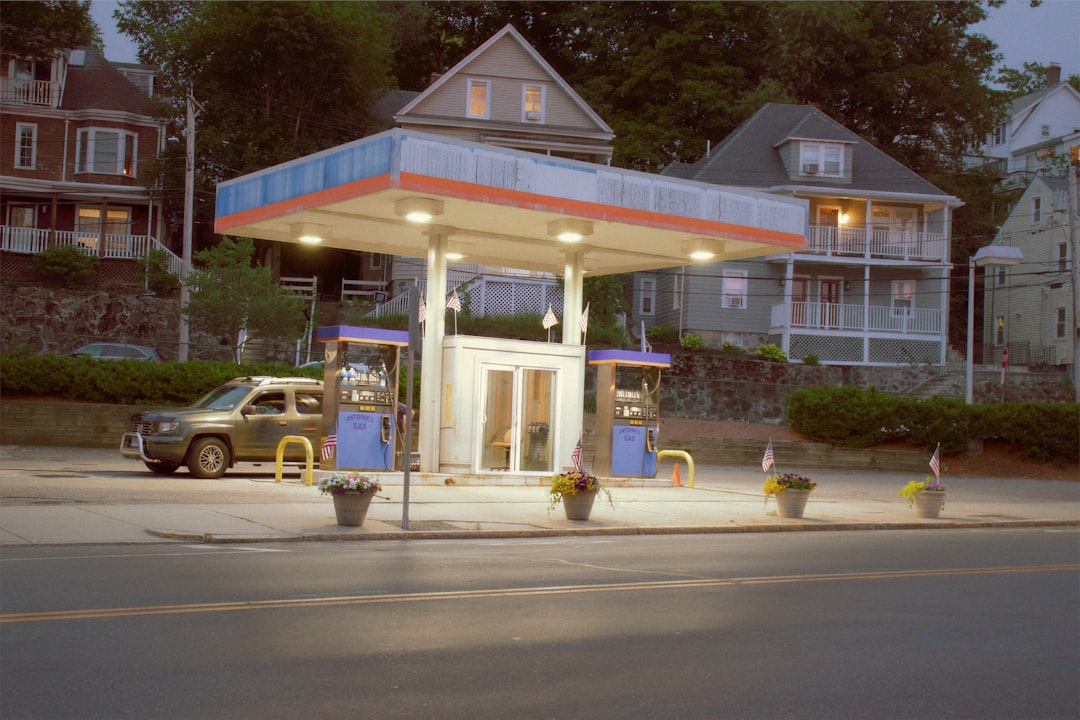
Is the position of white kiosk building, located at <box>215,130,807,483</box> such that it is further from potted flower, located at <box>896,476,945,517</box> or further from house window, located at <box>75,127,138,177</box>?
house window, located at <box>75,127,138,177</box>

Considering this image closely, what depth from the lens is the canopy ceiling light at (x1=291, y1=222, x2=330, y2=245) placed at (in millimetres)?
24030

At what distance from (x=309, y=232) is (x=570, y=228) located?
557cm

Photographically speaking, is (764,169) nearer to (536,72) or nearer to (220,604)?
(536,72)

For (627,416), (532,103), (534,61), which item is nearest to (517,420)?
(627,416)

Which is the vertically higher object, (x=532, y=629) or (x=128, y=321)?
(x=128, y=321)

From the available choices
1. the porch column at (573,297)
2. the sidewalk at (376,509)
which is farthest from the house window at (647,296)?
the porch column at (573,297)

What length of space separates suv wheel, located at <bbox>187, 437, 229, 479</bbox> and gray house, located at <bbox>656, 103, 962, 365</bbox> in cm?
2685

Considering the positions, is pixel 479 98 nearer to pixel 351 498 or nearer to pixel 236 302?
pixel 236 302

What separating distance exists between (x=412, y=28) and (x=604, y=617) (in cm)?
5544

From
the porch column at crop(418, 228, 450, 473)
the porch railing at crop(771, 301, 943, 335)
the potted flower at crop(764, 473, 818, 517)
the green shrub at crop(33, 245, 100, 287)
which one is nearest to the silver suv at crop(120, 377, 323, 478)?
the porch column at crop(418, 228, 450, 473)

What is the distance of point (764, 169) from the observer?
1925 inches

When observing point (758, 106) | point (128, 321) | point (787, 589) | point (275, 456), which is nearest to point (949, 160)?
point (758, 106)

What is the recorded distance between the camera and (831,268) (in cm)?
4953

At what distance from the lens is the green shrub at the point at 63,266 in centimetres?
4225
